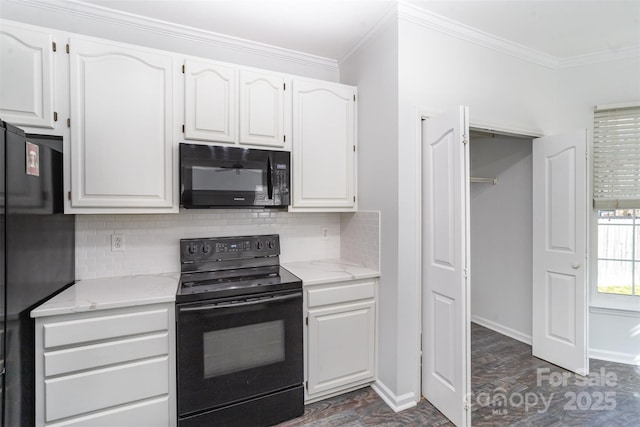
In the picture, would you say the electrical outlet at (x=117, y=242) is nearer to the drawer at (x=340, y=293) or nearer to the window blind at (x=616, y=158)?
the drawer at (x=340, y=293)

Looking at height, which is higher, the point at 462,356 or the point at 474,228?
the point at 474,228

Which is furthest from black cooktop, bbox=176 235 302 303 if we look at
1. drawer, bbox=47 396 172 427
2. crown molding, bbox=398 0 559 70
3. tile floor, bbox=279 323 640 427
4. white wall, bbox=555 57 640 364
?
white wall, bbox=555 57 640 364

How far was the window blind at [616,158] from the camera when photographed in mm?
2459

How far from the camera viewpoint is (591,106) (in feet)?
8.60

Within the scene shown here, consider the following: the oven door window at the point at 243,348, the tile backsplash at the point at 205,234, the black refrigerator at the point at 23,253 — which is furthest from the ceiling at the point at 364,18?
the oven door window at the point at 243,348

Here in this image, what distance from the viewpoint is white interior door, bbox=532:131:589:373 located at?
91.4 inches

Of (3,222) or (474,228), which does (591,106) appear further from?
(3,222)

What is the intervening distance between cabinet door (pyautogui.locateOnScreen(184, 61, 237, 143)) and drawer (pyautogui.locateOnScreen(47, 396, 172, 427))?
1.58 metres

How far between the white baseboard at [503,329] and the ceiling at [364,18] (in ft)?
8.82

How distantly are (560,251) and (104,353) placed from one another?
3335 mm

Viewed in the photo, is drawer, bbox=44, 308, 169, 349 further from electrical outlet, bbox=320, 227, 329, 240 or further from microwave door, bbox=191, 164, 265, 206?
electrical outlet, bbox=320, 227, 329, 240

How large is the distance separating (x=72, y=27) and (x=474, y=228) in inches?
160

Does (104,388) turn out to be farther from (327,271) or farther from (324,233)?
(324,233)

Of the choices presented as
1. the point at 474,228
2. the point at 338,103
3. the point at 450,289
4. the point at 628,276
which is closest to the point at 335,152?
the point at 338,103
